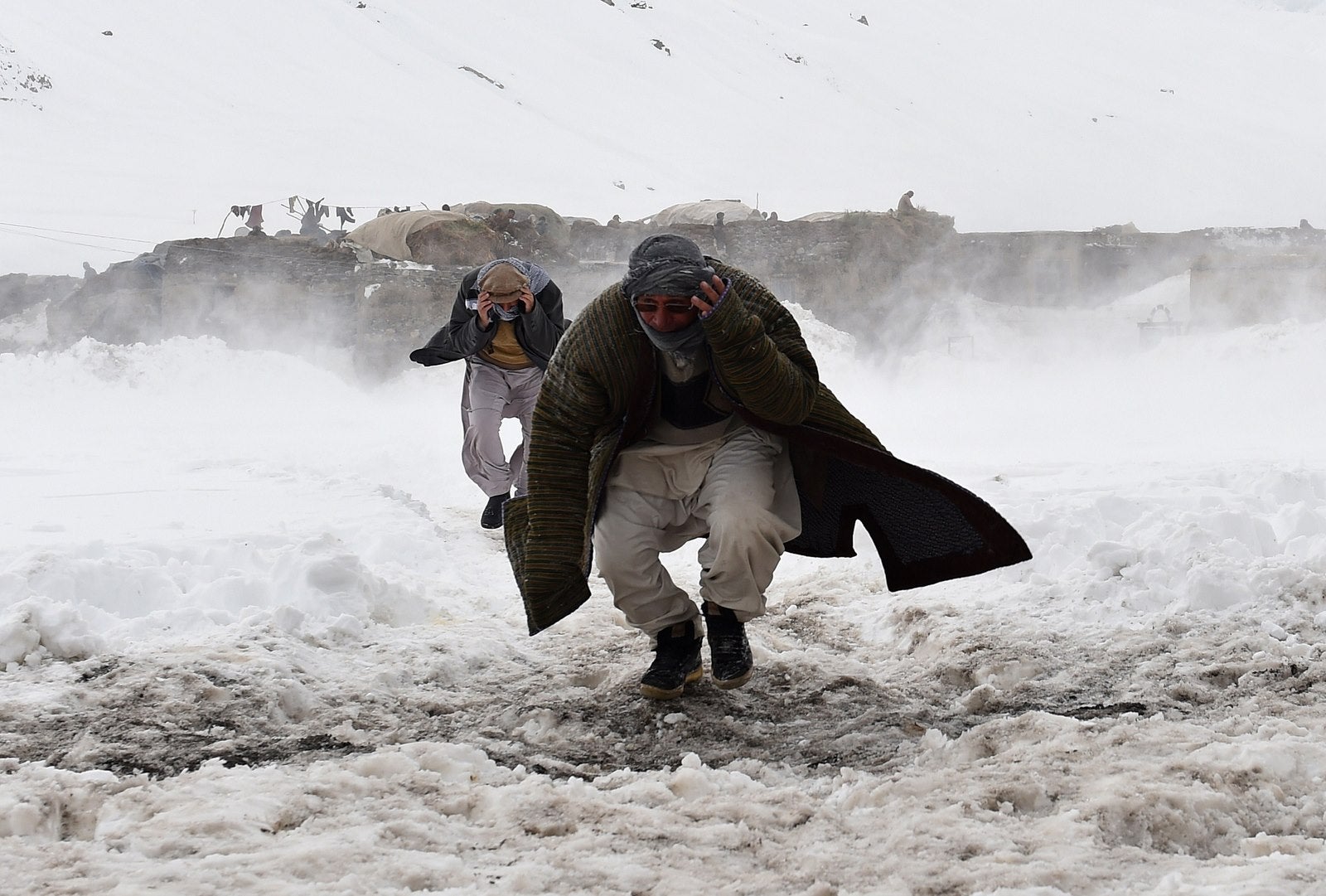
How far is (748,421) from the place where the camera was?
3494 mm

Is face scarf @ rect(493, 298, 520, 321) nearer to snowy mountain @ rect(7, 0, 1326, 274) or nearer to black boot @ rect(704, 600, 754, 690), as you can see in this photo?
black boot @ rect(704, 600, 754, 690)

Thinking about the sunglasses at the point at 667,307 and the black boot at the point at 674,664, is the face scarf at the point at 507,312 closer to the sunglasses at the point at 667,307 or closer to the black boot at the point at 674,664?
the black boot at the point at 674,664

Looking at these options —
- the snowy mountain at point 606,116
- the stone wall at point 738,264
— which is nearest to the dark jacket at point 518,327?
the stone wall at point 738,264

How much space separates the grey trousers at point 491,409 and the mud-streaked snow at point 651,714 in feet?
1.50

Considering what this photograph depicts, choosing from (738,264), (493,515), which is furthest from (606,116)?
(493,515)

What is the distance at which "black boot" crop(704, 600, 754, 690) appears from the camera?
371 centimetres

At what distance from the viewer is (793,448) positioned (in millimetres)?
3684

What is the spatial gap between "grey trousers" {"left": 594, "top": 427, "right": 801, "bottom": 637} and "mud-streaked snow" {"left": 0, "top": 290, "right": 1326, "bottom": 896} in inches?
12.5

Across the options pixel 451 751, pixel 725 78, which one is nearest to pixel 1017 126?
pixel 725 78

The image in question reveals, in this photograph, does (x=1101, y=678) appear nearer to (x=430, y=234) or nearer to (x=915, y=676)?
(x=915, y=676)

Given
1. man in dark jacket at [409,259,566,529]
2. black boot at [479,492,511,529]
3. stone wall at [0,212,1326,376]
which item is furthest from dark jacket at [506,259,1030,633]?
stone wall at [0,212,1326,376]

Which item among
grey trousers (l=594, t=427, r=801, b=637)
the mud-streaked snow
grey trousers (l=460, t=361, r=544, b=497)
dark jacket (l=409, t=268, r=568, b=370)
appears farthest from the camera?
grey trousers (l=460, t=361, r=544, b=497)

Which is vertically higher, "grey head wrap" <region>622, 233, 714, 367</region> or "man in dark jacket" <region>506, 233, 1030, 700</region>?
"grey head wrap" <region>622, 233, 714, 367</region>

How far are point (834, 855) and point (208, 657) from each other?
2.21 meters
